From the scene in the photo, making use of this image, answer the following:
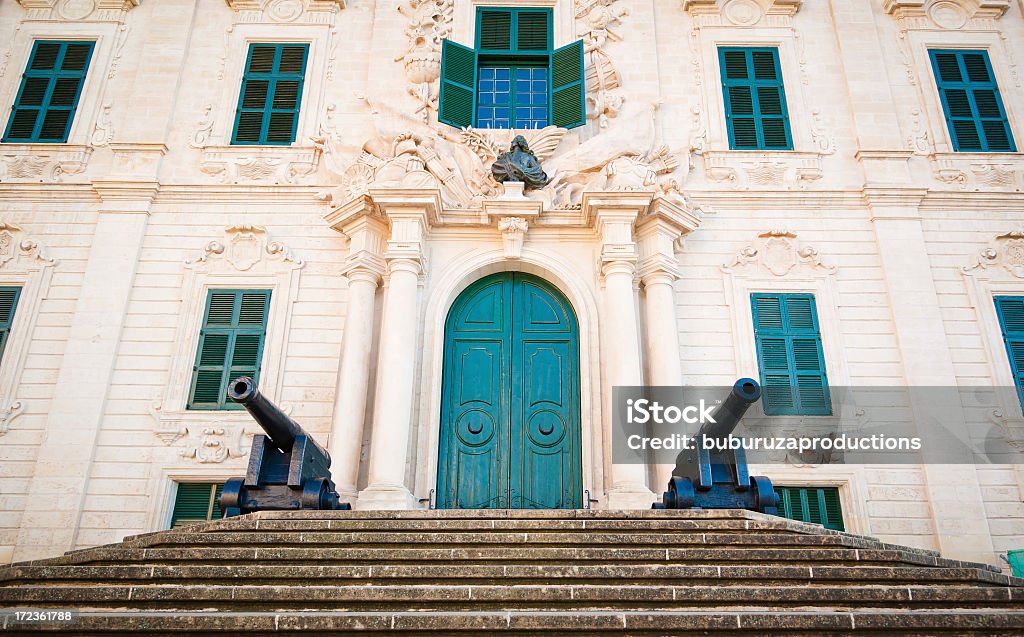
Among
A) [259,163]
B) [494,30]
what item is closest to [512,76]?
[494,30]

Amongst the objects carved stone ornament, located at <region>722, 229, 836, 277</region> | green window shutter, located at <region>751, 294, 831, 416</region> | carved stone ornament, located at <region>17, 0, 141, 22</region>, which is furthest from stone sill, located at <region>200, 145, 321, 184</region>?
green window shutter, located at <region>751, 294, 831, 416</region>

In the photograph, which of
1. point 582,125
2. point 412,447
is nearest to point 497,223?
point 582,125

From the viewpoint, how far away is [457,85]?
1195 cm

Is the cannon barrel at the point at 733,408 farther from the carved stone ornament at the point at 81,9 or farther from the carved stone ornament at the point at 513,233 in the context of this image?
the carved stone ornament at the point at 81,9

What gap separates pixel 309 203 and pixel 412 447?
160 inches

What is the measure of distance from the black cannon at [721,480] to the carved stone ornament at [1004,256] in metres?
5.58

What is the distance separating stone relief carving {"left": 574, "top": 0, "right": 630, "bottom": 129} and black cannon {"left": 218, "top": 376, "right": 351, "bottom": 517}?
7002mm

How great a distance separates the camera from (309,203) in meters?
11.2

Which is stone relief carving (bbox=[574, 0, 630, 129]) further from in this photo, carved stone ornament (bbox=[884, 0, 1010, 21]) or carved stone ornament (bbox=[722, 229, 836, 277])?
carved stone ornament (bbox=[884, 0, 1010, 21])

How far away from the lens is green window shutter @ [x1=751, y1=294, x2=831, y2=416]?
1002 cm

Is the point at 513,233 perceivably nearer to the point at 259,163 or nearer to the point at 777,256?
the point at 777,256

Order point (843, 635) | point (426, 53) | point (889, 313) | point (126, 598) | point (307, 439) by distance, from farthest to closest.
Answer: point (426, 53), point (889, 313), point (307, 439), point (126, 598), point (843, 635)

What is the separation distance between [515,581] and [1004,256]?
30.6 ft

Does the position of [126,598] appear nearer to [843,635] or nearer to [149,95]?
[843,635]
